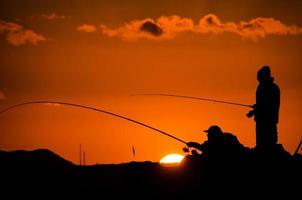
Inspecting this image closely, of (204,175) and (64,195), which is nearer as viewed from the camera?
(64,195)

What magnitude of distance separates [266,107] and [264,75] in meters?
0.77

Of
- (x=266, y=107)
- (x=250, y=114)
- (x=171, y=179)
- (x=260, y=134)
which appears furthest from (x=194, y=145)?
(x=266, y=107)

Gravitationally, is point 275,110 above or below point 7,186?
above

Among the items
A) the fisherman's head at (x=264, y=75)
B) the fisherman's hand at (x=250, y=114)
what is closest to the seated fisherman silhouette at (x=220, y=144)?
the fisherman's hand at (x=250, y=114)

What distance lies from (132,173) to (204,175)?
1739 mm

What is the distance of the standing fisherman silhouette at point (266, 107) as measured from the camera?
12.3m

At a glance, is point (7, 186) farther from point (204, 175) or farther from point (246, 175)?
point (246, 175)

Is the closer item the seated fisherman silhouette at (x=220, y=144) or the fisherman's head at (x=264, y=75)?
the seated fisherman silhouette at (x=220, y=144)

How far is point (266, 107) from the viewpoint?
1251 cm

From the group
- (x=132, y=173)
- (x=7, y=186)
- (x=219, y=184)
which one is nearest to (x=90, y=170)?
(x=132, y=173)

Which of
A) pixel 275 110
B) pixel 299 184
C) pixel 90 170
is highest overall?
pixel 275 110

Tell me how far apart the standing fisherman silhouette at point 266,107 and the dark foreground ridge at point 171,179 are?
100 centimetres

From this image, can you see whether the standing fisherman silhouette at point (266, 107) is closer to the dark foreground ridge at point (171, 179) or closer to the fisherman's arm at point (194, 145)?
the dark foreground ridge at point (171, 179)

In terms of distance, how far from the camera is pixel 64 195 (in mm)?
10469
